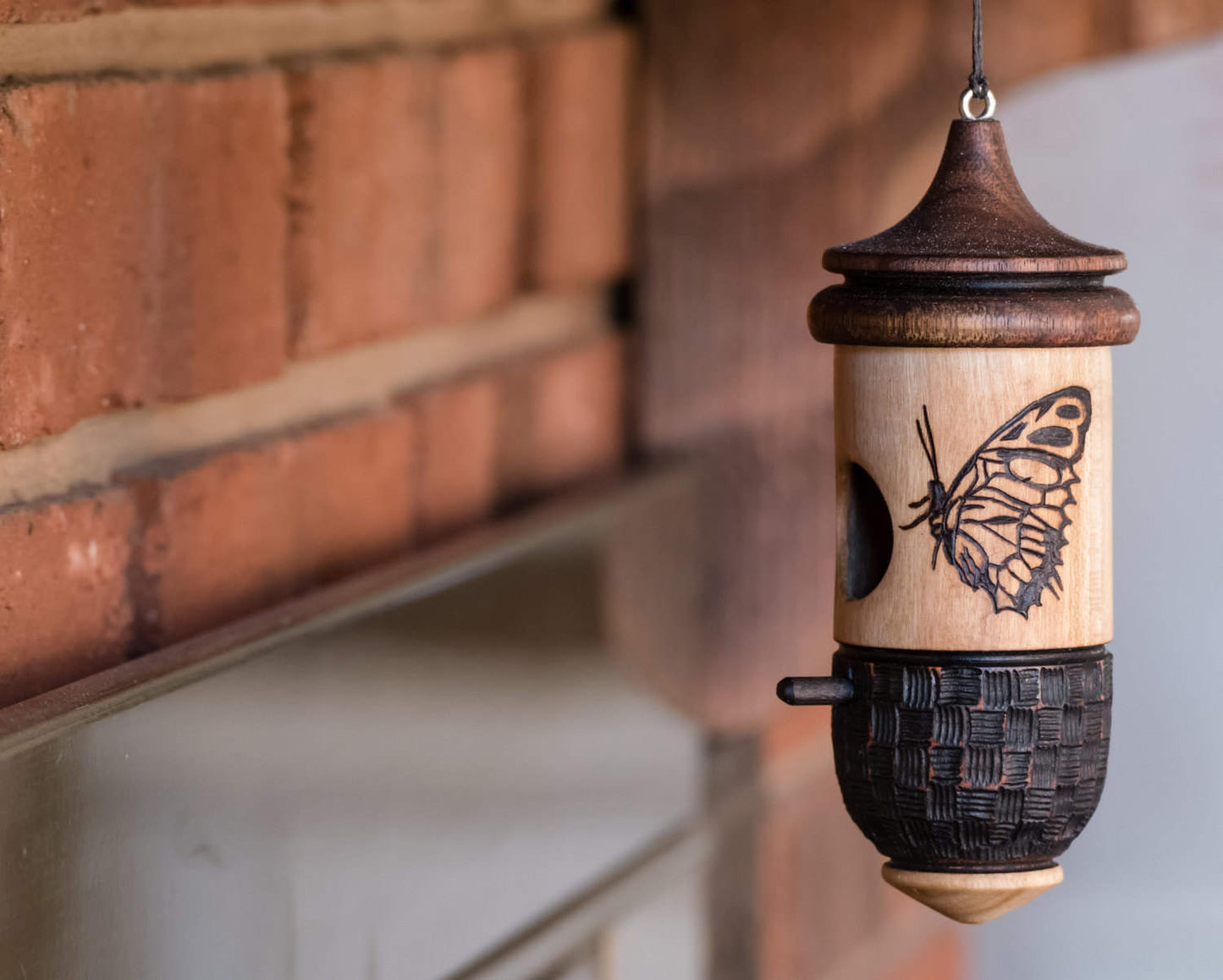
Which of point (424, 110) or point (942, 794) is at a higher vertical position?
point (424, 110)

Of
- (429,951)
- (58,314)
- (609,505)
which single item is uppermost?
(58,314)

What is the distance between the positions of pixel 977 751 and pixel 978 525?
0.18 feet

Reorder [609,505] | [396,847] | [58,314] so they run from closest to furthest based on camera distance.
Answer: [58,314]
[396,847]
[609,505]

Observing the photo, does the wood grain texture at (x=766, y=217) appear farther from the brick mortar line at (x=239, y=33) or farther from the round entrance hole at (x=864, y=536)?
the round entrance hole at (x=864, y=536)

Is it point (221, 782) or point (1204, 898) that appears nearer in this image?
point (221, 782)

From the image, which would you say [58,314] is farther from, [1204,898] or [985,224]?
[1204,898]

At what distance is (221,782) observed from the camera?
41 cm

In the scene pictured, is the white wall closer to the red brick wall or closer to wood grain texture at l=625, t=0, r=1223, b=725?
wood grain texture at l=625, t=0, r=1223, b=725

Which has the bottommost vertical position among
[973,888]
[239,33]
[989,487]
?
[973,888]

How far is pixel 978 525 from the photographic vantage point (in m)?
0.40

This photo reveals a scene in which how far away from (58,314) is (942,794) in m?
0.24

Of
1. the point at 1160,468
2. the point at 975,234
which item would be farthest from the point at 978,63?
the point at 1160,468

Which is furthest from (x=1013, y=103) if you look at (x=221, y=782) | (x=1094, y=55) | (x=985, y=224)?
(x=221, y=782)

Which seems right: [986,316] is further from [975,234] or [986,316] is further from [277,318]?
[277,318]
